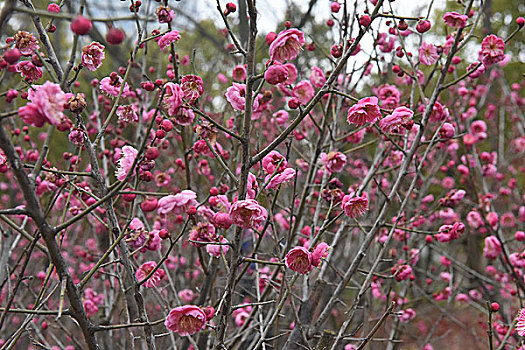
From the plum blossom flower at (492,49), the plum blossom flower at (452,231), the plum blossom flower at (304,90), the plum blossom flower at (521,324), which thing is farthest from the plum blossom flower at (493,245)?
A: the plum blossom flower at (304,90)

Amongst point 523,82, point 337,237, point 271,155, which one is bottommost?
point 337,237

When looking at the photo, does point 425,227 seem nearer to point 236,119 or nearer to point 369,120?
point 236,119

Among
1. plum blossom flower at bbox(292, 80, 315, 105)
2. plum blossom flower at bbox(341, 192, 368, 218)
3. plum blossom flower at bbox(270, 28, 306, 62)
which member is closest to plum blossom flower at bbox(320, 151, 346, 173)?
plum blossom flower at bbox(292, 80, 315, 105)

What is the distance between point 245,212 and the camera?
136 cm

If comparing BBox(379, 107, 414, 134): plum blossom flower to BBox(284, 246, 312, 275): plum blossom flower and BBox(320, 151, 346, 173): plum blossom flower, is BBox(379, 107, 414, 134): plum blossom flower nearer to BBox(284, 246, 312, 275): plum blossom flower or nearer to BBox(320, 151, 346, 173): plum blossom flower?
BBox(320, 151, 346, 173): plum blossom flower

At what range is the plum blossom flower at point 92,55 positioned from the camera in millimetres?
1556

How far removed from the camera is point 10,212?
1054 mm

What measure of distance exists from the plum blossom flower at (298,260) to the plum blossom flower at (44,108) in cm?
74

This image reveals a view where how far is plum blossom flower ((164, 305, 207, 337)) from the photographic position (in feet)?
4.49

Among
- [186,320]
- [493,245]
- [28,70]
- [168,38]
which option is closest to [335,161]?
[168,38]

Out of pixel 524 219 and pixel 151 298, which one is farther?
pixel 524 219

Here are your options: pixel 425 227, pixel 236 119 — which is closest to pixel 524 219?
pixel 425 227

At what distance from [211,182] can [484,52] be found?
211cm

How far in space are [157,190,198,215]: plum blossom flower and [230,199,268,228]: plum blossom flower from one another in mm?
184
